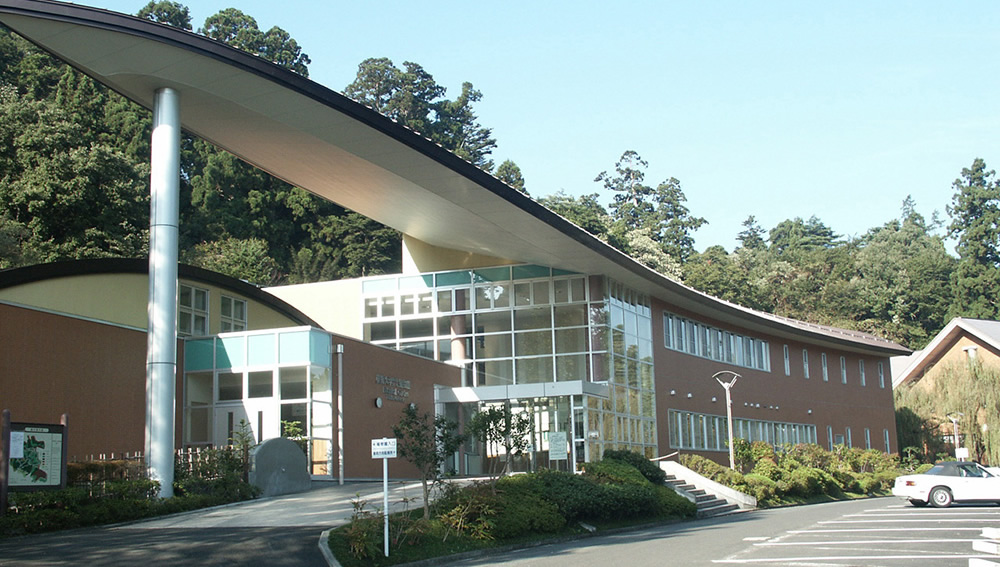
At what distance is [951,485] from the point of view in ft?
78.7

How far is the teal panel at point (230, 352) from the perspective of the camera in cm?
2528

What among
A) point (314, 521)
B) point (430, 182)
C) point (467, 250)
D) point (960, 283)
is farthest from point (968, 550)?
point (960, 283)

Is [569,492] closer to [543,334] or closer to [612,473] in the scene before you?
[612,473]

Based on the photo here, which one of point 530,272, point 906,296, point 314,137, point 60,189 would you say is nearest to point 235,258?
point 60,189

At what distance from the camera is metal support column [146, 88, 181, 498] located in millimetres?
19875

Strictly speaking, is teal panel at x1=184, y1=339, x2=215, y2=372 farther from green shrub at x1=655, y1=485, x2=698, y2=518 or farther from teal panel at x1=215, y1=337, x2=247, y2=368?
green shrub at x1=655, y1=485, x2=698, y2=518

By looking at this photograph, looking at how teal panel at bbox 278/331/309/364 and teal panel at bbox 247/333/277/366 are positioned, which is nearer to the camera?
teal panel at bbox 278/331/309/364

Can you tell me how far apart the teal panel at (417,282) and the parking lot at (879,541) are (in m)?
15.5

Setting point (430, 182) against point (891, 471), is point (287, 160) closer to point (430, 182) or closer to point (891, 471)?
point (430, 182)

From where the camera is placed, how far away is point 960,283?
69875 millimetres

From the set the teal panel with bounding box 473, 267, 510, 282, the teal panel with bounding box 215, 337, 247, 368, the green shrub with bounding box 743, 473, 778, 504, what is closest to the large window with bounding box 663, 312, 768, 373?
the teal panel with bounding box 473, 267, 510, 282

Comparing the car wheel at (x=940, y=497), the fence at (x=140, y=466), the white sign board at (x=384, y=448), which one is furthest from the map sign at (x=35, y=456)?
the car wheel at (x=940, y=497)

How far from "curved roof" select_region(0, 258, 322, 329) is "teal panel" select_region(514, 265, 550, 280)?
679cm

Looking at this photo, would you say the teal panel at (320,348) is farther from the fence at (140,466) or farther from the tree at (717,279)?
the tree at (717,279)
